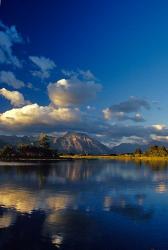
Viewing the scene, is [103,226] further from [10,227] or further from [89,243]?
[10,227]

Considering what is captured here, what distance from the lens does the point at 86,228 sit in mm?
38719

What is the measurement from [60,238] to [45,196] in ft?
91.3

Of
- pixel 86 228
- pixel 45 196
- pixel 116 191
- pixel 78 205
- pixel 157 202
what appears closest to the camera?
pixel 86 228

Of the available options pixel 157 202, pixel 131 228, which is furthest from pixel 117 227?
pixel 157 202

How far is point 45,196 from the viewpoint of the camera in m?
61.6

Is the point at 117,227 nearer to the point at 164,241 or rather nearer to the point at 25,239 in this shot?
the point at 164,241

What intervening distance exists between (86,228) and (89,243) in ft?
19.1

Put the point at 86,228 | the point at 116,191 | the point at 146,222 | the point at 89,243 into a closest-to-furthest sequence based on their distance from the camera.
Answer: the point at 89,243 < the point at 86,228 < the point at 146,222 < the point at 116,191

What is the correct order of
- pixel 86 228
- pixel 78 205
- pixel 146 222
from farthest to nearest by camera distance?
pixel 78 205, pixel 146 222, pixel 86 228

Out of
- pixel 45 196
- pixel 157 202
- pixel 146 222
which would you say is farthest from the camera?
pixel 45 196

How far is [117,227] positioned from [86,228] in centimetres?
369

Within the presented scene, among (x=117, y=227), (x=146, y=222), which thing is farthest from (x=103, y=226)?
(x=146, y=222)

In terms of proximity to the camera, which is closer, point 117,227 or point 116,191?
point 117,227

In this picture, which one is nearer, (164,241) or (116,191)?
(164,241)
